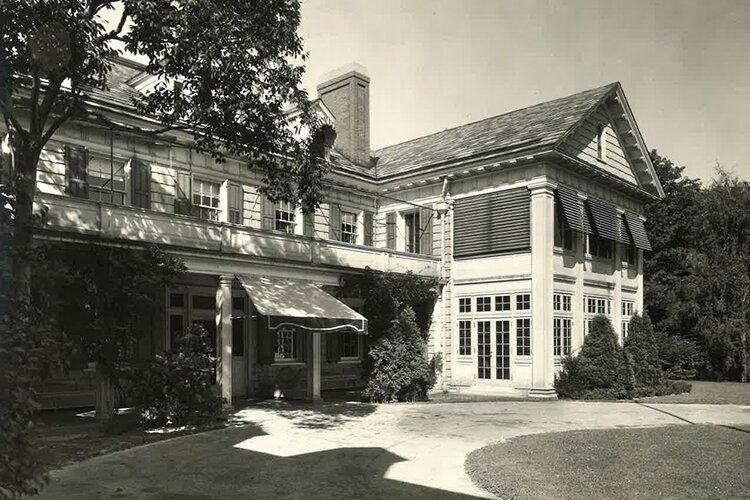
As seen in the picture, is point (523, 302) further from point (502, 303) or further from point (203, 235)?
point (203, 235)

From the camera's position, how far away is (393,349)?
62.2 feet

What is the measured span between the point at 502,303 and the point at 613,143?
835 centimetres

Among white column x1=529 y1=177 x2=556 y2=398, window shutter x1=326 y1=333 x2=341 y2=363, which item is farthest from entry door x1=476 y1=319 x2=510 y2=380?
window shutter x1=326 y1=333 x2=341 y2=363

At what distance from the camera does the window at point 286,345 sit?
72.0 feet

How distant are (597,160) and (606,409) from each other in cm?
996

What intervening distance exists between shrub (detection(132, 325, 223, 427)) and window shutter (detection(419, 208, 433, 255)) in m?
11.4

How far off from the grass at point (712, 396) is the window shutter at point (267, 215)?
13.0 metres

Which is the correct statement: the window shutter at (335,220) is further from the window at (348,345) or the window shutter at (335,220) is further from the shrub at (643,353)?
the shrub at (643,353)

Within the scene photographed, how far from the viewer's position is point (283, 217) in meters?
22.0

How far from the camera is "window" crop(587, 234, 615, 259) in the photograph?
24092 millimetres

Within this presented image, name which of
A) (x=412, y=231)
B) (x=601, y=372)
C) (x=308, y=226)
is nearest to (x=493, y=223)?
(x=412, y=231)

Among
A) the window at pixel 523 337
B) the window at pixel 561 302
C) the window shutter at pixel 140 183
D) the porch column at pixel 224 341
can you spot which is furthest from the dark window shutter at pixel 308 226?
the window at pixel 561 302

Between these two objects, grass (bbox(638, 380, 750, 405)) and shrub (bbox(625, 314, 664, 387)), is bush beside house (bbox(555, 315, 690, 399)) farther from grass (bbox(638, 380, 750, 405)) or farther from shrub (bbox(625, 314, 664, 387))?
grass (bbox(638, 380, 750, 405))

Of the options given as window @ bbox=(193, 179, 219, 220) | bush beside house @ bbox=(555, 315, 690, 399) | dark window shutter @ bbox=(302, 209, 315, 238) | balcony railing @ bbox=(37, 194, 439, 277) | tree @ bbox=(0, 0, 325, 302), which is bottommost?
bush beside house @ bbox=(555, 315, 690, 399)
